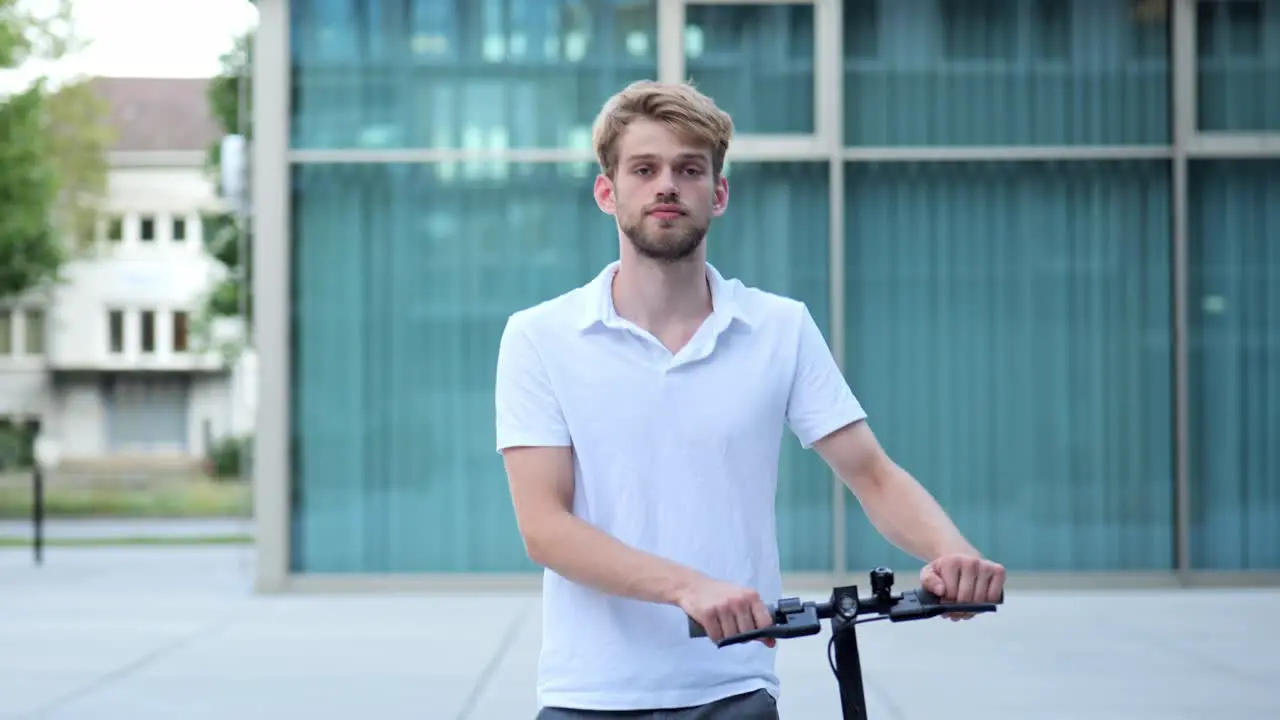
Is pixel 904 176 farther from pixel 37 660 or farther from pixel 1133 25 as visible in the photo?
pixel 37 660

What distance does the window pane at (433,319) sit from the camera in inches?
467

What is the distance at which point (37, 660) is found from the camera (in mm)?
8703

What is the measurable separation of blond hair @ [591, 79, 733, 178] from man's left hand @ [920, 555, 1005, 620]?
58cm

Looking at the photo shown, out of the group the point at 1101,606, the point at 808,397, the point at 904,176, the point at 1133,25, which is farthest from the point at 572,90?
the point at 808,397

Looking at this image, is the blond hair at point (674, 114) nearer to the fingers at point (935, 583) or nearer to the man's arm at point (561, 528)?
the man's arm at point (561, 528)

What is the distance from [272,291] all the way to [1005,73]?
16.8 ft

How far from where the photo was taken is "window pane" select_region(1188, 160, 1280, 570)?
11.9 meters

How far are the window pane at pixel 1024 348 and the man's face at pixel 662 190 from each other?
31.5 feet

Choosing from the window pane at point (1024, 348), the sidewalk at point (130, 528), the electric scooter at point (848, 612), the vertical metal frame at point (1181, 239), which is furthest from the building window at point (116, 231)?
the electric scooter at point (848, 612)

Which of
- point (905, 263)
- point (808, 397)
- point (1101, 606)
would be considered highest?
point (905, 263)

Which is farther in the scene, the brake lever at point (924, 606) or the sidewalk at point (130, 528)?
the sidewalk at point (130, 528)

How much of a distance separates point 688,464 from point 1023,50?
1021cm

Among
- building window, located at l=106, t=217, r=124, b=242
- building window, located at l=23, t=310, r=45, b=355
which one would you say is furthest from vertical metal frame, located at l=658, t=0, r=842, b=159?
building window, located at l=23, t=310, r=45, b=355

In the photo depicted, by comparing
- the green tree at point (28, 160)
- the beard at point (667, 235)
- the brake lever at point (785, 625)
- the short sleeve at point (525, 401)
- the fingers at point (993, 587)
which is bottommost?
the brake lever at point (785, 625)
